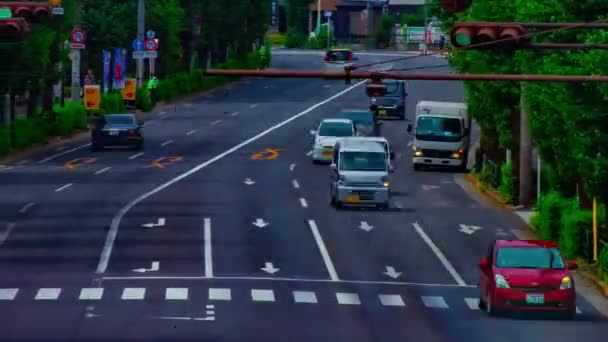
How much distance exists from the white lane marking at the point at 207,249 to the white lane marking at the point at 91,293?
11.0ft

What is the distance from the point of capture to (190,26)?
12519cm

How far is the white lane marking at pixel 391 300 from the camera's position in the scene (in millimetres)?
35188

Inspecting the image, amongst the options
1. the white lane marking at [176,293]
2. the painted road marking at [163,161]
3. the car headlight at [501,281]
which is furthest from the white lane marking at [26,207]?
the car headlight at [501,281]

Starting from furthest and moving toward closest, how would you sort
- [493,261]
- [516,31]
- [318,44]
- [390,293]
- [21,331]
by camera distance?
[318,44] → [390,293] → [493,261] → [21,331] → [516,31]

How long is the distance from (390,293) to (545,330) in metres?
6.43

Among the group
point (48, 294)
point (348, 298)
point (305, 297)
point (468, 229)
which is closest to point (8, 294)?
point (48, 294)

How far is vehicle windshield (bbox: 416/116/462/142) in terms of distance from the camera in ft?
229

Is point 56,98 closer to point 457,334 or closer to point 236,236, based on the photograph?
point 236,236

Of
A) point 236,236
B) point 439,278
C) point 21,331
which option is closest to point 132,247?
point 236,236

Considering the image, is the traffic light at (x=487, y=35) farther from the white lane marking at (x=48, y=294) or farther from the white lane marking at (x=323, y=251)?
the white lane marking at (x=323, y=251)

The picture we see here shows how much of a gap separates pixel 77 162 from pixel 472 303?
35752 millimetres

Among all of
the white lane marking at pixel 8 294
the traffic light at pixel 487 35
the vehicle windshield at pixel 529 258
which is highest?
the traffic light at pixel 487 35

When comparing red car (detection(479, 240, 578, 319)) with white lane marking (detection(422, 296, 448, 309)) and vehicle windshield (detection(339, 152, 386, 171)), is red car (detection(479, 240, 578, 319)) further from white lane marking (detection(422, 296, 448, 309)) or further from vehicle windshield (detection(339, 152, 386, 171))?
vehicle windshield (detection(339, 152, 386, 171))

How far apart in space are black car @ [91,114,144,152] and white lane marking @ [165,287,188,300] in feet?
128
